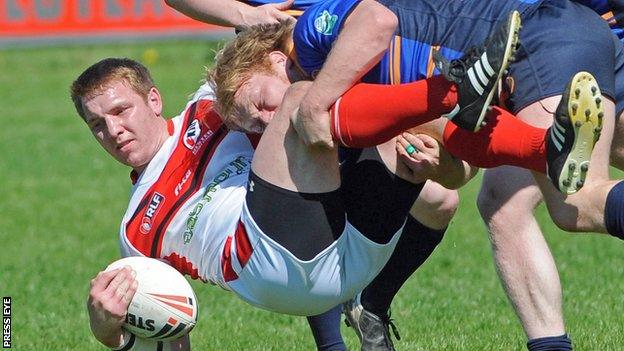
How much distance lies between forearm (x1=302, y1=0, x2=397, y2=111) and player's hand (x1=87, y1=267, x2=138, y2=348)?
1.05 m

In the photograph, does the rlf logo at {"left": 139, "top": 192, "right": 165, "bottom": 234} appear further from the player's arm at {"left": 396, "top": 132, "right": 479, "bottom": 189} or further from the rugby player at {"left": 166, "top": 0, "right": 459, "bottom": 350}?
the player's arm at {"left": 396, "top": 132, "right": 479, "bottom": 189}

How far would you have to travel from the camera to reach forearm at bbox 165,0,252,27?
19.4 ft

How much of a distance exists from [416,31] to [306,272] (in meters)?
1.03

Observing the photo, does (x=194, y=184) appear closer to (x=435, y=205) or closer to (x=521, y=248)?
(x=435, y=205)

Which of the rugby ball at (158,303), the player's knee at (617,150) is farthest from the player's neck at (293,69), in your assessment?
the player's knee at (617,150)

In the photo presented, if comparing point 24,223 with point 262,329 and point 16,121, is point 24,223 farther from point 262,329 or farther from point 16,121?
point 16,121

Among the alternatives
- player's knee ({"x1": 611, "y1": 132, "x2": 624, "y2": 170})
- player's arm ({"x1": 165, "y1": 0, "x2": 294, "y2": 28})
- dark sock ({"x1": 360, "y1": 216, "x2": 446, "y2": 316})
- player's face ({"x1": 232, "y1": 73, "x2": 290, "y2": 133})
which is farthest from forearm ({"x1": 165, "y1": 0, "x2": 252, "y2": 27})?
player's knee ({"x1": 611, "y1": 132, "x2": 624, "y2": 170})

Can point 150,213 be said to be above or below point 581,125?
below

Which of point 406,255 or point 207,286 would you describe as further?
point 207,286

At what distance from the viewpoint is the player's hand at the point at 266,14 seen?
5.72m

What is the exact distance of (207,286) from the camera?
779 cm

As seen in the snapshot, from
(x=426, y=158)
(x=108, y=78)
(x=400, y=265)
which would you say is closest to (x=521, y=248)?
(x=400, y=265)

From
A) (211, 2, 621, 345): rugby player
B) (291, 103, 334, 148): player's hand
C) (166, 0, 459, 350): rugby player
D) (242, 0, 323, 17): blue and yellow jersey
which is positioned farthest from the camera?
(242, 0, 323, 17): blue and yellow jersey

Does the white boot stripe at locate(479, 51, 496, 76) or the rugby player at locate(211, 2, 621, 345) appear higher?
the white boot stripe at locate(479, 51, 496, 76)
